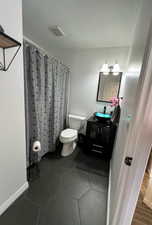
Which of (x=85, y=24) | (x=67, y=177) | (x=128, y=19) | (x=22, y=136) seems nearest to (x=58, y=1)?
(x=85, y=24)

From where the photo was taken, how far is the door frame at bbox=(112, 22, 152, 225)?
23.9 inches

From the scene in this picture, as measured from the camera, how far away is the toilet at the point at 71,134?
2180 mm

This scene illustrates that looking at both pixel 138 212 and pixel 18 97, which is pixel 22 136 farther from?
pixel 138 212

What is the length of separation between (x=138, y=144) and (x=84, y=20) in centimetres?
189

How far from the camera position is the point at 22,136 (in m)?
1.31

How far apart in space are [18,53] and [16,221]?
5.63 feet

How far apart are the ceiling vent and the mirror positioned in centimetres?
115

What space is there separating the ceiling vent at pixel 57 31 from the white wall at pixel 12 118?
0.92m

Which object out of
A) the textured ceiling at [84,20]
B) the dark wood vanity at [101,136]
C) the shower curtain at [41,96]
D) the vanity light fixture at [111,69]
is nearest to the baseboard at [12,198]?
the shower curtain at [41,96]

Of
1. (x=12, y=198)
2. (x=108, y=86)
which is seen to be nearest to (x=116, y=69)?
(x=108, y=86)

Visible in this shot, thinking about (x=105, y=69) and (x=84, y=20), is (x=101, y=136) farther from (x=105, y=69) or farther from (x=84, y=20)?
(x=84, y=20)

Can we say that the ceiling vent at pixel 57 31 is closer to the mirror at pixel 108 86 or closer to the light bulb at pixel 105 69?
the light bulb at pixel 105 69

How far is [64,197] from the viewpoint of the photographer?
1.41 m

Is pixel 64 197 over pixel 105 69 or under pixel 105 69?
under
